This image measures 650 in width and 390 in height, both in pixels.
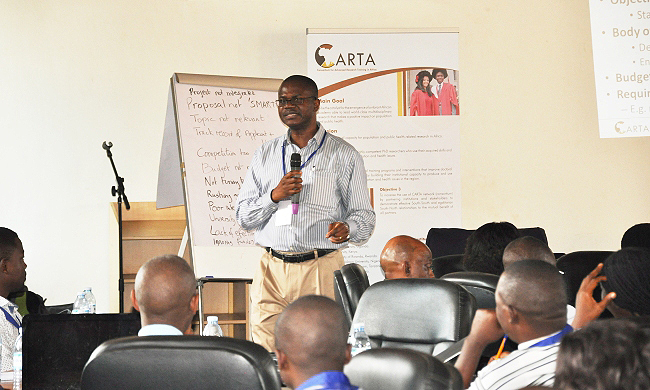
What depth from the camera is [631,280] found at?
2.64 m

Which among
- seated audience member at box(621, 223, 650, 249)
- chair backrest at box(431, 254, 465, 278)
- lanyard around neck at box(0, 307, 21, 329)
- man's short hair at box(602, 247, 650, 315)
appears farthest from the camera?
seated audience member at box(621, 223, 650, 249)

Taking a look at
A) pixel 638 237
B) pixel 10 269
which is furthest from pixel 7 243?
pixel 638 237

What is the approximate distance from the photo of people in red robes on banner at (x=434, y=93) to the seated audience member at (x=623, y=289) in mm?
3921

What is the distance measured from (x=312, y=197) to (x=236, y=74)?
281 centimetres

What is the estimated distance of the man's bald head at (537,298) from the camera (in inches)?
86.0

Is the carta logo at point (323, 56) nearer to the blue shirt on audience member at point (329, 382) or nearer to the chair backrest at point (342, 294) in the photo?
the chair backrest at point (342, 294)

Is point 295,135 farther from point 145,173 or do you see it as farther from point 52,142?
point 52,142

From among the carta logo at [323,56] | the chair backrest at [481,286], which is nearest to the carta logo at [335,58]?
the carta logo at [323,56]

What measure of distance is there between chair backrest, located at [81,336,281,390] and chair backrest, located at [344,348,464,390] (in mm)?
196

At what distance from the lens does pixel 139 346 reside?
1722 millimetres

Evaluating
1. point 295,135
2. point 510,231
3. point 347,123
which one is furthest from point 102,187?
point 510,231

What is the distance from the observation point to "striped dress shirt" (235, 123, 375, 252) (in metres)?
4.11

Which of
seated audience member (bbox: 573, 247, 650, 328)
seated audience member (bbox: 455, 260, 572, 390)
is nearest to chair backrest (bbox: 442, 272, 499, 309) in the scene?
seated audience member (bbox: 573, 247, 650, 328)

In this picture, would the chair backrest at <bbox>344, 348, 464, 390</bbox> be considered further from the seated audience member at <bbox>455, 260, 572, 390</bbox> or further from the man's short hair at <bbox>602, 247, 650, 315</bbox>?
the man's short hair at <bbox>602, 247, 650, 315</bbox>
